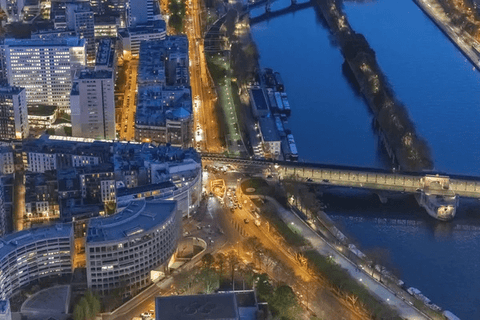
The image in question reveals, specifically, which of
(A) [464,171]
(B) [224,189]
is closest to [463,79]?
(A) [464,171]

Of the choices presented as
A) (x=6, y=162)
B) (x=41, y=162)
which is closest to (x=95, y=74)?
(x=41, y=162)

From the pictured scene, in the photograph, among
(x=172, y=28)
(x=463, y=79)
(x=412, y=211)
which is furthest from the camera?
(x=172, y=28)

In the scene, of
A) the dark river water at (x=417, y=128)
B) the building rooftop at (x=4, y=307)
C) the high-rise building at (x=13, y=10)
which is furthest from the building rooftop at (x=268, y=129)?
the high-rise building at (x=13, y=10)

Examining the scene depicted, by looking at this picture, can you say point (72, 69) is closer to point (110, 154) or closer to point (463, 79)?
point (110, 154)

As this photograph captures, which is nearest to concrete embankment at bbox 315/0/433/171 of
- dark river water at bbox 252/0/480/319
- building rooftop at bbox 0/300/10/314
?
dark river water at bbox 252/0/480/319

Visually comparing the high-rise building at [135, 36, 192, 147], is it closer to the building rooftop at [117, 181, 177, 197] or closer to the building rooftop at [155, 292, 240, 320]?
the building rooftop at [117, 181, 177, 197]

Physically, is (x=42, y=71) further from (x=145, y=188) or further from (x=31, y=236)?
(x=31, y=236)
